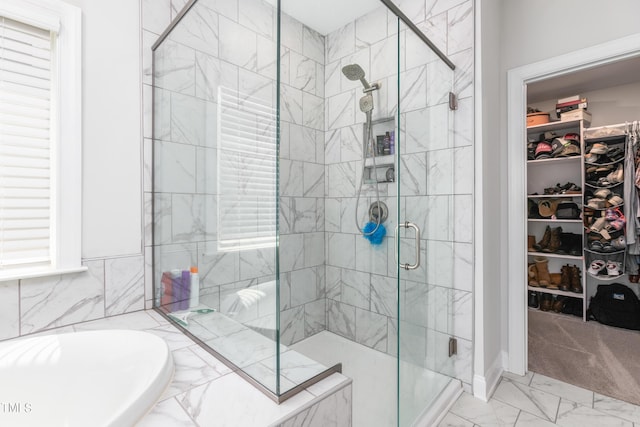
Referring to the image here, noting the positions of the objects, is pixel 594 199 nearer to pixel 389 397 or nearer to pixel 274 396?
pixel 389 397

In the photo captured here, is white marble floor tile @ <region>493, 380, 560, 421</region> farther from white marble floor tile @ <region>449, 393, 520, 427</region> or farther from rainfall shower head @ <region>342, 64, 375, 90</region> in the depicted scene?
rainfall shower head @ <region>342, 64, 375, 90</region>

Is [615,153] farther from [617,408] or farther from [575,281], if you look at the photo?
[617,408]

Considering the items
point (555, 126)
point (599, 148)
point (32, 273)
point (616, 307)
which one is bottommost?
point (616, 307)

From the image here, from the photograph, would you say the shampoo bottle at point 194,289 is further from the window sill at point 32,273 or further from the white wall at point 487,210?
the white wall at point 487,210

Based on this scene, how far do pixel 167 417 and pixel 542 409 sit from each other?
1910 mm

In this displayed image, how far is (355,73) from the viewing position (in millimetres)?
1282

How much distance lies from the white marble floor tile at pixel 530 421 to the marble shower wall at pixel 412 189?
0.98 feet

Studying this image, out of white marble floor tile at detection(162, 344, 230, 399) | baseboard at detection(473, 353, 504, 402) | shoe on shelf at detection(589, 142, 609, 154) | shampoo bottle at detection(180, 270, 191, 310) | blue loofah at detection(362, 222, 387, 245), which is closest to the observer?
white marble floor tile at detection(162, 344, 230, 399)

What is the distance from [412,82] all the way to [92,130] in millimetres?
1552

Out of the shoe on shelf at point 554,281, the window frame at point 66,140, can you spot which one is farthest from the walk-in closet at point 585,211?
the window frame at point 66,140

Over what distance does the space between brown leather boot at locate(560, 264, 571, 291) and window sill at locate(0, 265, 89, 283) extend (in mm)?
4355

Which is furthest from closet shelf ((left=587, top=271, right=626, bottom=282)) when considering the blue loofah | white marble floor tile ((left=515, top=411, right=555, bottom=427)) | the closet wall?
the blue loofah

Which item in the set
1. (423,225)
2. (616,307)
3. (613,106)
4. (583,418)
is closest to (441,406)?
(583,418)

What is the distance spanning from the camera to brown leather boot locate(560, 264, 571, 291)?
11.4ft
